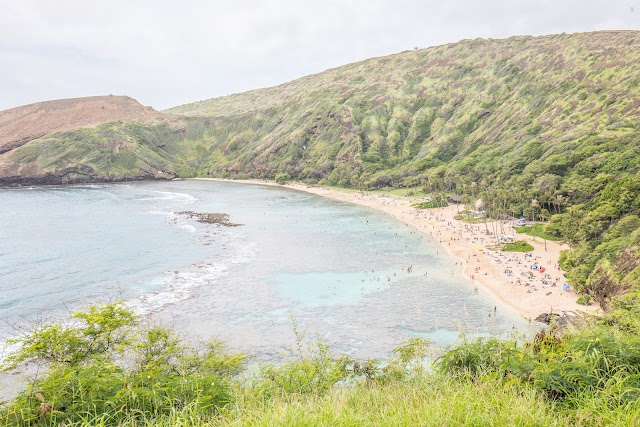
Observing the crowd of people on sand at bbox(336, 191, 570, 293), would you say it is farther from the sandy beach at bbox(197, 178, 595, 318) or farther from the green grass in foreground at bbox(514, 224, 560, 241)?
the green grass in foreground at bbox(514, 224, 560, 241)

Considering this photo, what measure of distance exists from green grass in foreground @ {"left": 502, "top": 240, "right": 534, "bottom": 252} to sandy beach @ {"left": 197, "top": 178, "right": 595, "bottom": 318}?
136cm

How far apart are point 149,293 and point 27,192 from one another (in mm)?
144964

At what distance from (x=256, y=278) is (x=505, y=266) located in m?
38.6

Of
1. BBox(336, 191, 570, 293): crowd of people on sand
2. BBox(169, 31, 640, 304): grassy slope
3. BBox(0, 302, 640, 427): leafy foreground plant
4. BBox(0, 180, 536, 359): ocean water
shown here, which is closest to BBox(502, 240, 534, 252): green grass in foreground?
BBox(336, 191, 570, 293): crowd of people on sand

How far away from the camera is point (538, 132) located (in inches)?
5320

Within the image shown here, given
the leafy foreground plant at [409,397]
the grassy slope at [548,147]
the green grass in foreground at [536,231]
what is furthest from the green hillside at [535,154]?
the leafy foreground plant at [409,397]

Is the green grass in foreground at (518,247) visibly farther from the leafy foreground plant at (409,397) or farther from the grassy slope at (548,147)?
the leafy foreground plant at (409,397)

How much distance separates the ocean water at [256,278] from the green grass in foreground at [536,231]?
2066 cm

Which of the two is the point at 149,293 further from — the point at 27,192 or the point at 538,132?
the point at 27,192

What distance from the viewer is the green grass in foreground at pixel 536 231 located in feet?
244

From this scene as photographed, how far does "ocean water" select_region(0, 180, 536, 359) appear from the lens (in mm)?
41969

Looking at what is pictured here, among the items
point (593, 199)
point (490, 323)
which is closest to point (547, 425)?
point (490, 323)

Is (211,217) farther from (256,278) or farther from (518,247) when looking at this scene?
(518,247)

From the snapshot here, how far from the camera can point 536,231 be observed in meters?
79.1
